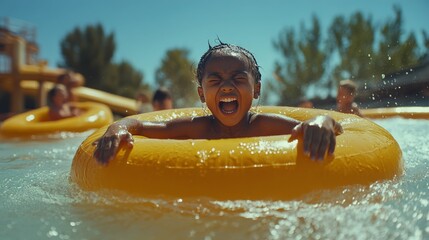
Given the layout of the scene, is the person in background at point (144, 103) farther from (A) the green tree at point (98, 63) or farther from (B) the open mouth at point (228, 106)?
(A) the green tree at point (98, 63)

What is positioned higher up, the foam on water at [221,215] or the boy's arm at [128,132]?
the boy's arm at [128,132]

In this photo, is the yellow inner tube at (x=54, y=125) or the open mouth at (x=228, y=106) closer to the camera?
Result: the open mouth at (x=228, y=106)

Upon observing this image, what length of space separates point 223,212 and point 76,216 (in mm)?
630

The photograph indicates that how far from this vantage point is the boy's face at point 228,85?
8.57 feet

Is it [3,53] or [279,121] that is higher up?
[3,53]

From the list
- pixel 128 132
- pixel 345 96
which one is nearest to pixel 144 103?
pixel 345 96

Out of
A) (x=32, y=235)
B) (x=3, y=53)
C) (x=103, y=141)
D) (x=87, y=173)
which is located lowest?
(x=32, y=235)

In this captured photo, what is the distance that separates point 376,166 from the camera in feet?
7.15

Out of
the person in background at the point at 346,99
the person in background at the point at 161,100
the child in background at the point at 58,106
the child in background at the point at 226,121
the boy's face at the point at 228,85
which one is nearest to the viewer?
the child in background at the point at 226,121

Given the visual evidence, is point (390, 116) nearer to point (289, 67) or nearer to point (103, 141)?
point (103, 141)

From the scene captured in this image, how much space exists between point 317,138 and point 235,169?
42cm

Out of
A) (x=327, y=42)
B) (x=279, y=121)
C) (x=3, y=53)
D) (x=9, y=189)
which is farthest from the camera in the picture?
(x=327, y=42)

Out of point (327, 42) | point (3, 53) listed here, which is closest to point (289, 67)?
point (327, 42)

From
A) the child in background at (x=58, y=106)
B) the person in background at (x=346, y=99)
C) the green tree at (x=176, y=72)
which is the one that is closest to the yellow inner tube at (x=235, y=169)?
the person in background at (x=346, y=99)
